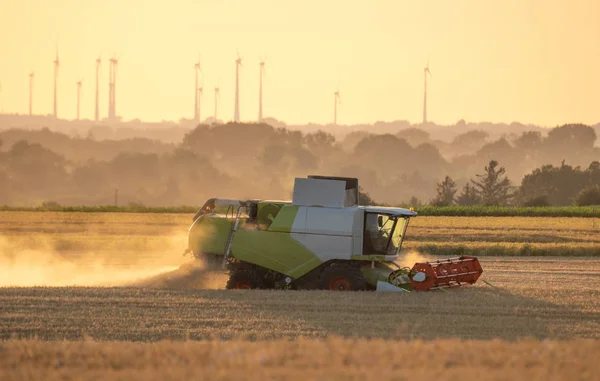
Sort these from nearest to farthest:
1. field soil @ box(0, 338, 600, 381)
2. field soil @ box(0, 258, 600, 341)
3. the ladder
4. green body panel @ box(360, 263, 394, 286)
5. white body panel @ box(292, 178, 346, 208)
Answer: field soil @ box(0, 338, 600, 381) < field soil @ box(0, 258, 600, 341) < green body panel @ box(360, 263, 394, 286) < white body panel @ box(292, 178, 346, 208) < the ladder

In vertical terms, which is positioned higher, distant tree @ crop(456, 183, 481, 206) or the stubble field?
distant tree @ crop(456, 183, 481, 206)

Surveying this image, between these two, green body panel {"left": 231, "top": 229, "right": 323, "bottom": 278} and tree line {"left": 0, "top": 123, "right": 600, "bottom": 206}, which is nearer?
green body panel {"left": 231, "top": 229, "right": 323, "bottom": 278}

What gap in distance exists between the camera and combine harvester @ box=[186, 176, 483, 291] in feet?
81.4

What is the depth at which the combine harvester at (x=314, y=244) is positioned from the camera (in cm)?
2481

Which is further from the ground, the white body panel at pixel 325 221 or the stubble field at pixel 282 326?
the white body panel at pixel 325 221

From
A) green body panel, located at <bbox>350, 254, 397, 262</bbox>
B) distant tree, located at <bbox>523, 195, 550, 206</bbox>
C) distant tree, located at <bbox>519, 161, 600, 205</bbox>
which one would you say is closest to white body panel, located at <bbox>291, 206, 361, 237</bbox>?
green body panel, located at <bbox>350, 254, 397, 262</bbox>

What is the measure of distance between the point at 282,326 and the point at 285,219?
6402 millimetres

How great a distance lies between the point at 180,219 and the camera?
188 ft

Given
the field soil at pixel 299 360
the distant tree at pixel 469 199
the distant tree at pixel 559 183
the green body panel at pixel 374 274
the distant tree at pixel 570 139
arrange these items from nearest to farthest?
the field soil at pixel 299 360 < the green body panel at pixel 374 274 < the distant tree at pixel 469 199 < the distant tree at pixel 559 183 < the distant tree at pixel 570 139

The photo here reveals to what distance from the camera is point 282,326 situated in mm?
18984

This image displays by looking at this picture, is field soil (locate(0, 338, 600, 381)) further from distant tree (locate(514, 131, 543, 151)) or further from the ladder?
distant tree (locate(514, 131, 543, 151))

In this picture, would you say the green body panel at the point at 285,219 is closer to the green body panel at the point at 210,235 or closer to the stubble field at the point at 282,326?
the green body panel at the point at 210,235

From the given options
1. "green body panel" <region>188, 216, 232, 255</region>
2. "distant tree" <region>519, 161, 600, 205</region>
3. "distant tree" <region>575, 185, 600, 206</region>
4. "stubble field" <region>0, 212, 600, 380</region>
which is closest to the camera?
"stubble field" <region>0, 212, 600, 380</region>

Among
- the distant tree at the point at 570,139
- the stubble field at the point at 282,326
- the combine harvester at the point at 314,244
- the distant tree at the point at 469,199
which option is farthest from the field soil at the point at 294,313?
the distant tree at the point at 570,139
